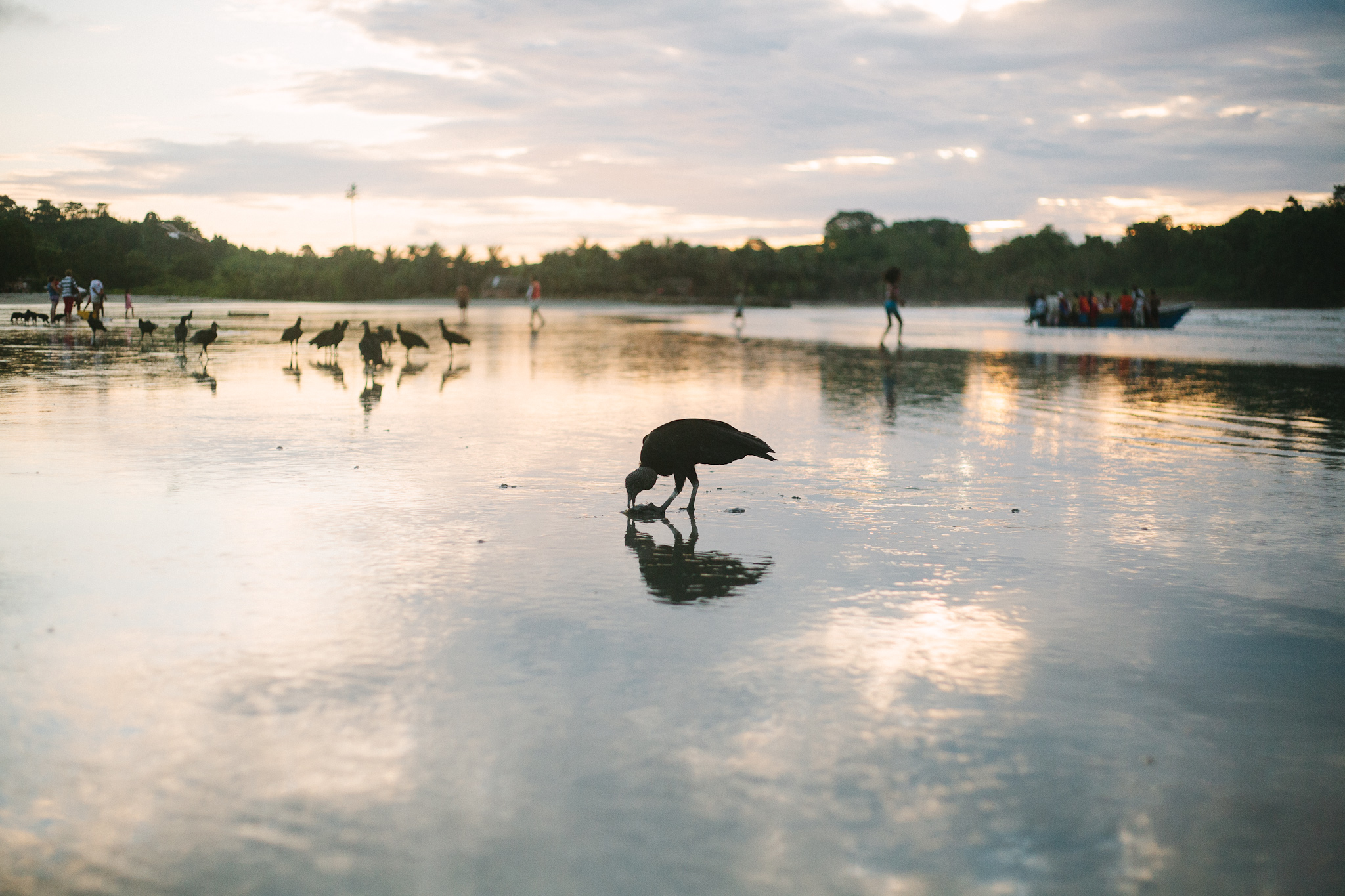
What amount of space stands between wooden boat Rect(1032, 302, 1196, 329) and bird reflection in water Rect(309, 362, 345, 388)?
34.8 meters

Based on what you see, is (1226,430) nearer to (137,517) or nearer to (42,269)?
(137,517)

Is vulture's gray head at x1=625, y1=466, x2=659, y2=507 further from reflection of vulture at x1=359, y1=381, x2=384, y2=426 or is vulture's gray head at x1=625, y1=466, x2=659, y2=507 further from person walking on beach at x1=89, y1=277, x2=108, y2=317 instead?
person walking on beach at x1=89, y1=277, x2=108, y2=317

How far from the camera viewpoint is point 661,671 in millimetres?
4258

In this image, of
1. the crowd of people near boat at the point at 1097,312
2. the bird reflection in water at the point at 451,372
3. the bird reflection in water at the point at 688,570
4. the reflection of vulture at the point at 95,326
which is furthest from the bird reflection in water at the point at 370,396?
the crowd of people near boat at the point at 1097,312

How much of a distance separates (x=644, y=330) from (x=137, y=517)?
30518mm

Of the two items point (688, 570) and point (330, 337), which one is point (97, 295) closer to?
point (330, 337)

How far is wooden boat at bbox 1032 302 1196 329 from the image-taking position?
4300 cm

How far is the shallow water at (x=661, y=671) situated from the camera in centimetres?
296

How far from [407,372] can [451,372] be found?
0.83m

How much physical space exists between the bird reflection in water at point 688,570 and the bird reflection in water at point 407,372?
10.6 m

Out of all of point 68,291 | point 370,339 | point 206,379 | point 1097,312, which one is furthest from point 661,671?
point 1097,312

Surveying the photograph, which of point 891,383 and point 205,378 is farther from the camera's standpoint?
point 891,383

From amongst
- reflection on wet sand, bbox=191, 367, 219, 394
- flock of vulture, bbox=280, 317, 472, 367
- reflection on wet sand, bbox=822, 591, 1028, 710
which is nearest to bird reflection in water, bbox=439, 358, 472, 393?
flock of vulture, bbox=280, 317, 472, 367

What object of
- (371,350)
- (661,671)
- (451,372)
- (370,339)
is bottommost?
(661,671)
